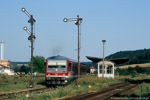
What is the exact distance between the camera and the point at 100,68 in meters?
54.6

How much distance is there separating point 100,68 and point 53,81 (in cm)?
2524

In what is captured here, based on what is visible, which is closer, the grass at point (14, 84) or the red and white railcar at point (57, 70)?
the grass at point (14, 84)

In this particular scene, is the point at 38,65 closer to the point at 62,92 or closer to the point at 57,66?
the point at 57,66

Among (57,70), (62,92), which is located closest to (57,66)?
(57,70)

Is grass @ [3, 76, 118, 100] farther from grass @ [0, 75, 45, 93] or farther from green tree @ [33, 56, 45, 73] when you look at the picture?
green tree @ [33, 56, 45, 73]

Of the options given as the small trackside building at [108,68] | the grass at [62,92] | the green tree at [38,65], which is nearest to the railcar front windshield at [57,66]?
the grass at [62,92]

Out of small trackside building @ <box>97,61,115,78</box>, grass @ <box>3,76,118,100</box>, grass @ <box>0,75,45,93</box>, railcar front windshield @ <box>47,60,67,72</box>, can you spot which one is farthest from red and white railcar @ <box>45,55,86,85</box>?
small trackside building @ <box>97,61,115,78</box>

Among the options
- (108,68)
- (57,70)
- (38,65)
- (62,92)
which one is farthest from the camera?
(38,65)

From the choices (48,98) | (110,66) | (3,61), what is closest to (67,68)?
(48,98)

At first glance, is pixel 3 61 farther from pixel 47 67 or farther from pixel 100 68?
pixel 47 67

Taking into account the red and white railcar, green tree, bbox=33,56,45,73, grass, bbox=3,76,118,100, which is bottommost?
grass, bbox=3,76,118,100

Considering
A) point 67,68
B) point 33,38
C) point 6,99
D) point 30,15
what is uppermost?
point 30,15

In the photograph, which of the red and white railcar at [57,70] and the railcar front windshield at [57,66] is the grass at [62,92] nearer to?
the red and white railcar at [57,70]

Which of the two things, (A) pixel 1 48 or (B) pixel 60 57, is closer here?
(B) pixel 60 57
